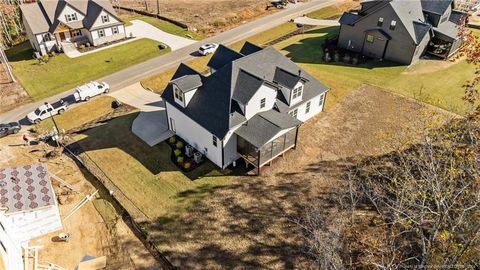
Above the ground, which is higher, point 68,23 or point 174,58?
point 68,23

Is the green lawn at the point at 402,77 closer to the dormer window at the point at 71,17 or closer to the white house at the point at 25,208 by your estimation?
the white house at the point at 25,208

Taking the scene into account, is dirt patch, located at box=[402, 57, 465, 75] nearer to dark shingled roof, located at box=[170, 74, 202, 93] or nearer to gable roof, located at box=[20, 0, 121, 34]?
dark shingled roof, located at box=[170, 74, 202, 93]

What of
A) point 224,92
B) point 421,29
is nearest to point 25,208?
point 224,92

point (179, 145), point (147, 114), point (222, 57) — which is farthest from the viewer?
point (147, 114)

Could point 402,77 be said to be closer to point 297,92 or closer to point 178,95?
point 297,92

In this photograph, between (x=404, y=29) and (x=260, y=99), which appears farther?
(x=404, y=29)

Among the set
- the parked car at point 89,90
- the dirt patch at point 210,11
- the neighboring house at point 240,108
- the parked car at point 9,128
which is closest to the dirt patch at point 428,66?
the neighboring house at point 240,108

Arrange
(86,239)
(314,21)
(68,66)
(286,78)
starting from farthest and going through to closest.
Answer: (314,21)
(68,66)
(286,78)
(86,239)

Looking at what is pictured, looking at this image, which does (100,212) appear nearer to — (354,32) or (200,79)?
(200,79)
